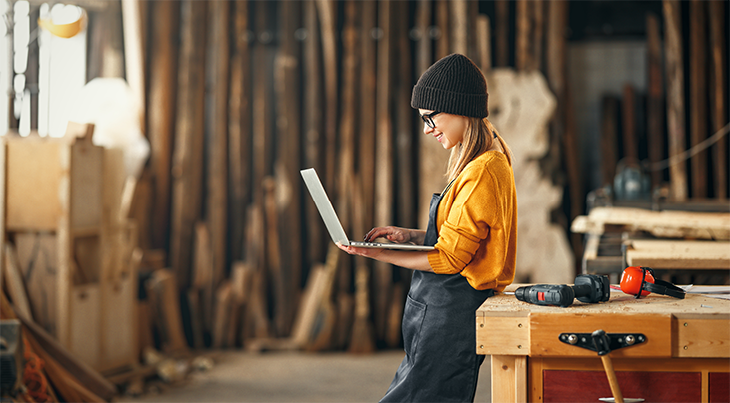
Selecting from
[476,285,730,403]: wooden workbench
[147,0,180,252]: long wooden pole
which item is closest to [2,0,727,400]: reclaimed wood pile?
[147,0,180,252]: long wooden pole

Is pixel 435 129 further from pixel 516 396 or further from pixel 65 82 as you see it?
pixel 65 82

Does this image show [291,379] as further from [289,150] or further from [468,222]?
[468,222]

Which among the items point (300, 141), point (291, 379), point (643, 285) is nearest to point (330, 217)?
point (643, 285)

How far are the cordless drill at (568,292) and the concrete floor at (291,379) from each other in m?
2.60

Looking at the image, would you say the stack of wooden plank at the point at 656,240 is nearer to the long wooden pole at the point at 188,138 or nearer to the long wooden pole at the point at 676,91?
the long wooden pole at the point at 676,91

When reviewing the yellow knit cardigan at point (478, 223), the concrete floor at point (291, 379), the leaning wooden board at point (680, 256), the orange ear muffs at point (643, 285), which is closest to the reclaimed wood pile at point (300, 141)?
the concrete floor at point (291, 379)

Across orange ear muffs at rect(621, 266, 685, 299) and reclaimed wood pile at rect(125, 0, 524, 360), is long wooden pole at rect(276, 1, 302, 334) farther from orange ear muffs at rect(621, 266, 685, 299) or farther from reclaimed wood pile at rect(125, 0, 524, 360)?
orange ear muffs at rect(621, 266, 685, 299)

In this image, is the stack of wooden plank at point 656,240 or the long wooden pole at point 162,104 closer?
the stack of wooden plank at point 656,240

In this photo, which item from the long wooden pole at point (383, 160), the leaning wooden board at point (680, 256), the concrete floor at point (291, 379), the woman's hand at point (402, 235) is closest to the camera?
the woman's hand at point (402, 235)

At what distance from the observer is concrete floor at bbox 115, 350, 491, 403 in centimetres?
455

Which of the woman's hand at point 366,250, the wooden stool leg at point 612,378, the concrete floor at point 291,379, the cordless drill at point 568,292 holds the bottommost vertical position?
Result: the concrete floor at point 291,379

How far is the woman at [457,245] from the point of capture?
1997mm

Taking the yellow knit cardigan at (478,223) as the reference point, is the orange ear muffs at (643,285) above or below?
below

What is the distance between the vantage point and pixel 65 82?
596 centimetres
